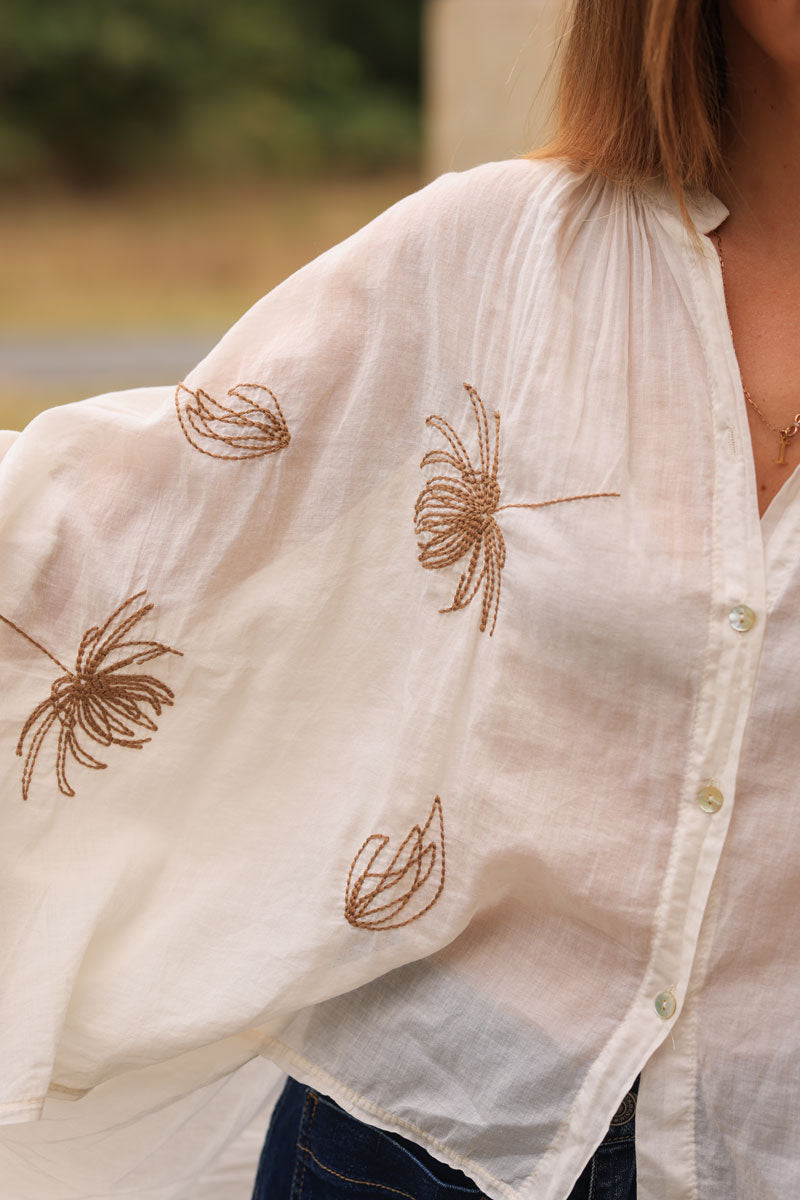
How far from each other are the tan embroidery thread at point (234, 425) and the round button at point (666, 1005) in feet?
1.32

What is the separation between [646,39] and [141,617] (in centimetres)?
50

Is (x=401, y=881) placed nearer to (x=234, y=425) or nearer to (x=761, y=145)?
(x=234, y=425)

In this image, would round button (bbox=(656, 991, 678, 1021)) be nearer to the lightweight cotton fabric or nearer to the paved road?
the lightweight cotton fabric

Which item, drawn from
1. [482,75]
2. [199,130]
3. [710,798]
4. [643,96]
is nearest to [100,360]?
[482,75]

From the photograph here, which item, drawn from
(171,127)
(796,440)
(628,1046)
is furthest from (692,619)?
(171,127)

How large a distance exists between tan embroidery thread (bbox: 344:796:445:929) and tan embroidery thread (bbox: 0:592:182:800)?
17cm

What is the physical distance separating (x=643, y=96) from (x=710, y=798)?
1.57 feet

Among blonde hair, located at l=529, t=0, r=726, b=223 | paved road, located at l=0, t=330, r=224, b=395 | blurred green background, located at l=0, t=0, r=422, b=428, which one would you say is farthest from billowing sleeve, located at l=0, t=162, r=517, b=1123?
blurred green background, located at l=0, t=0, r=422, b=428

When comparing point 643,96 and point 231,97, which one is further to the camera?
point 231,97

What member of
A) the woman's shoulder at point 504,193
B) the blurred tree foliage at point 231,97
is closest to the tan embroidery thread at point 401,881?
the woman's shoulder at point 504,193

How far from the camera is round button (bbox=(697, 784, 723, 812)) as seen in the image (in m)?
0.73

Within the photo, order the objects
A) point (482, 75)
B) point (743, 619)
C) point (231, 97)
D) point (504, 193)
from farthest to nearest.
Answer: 1. point (231, 97)
2. point (482, 75)
3. point (504, 193)
4. point (743, 619)

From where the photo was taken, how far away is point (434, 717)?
79cm

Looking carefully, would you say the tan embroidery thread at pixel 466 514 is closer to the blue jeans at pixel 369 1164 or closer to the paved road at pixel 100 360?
the blue jeans at pixel 369 1164
